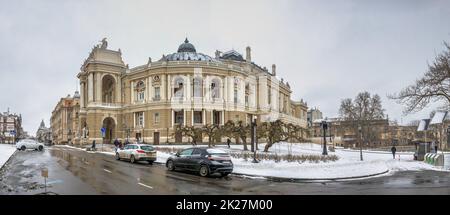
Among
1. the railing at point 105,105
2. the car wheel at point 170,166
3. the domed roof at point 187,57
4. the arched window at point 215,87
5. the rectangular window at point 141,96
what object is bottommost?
the car wheel at point 170,166

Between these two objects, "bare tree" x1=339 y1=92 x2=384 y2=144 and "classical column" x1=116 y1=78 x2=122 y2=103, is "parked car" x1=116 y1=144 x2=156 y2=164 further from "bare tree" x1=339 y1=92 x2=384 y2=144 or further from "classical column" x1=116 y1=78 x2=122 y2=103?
"bare tree" x1=339 y1=92 x2=384 y2=144

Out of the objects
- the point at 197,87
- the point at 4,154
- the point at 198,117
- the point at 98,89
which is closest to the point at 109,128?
the point at 98,89

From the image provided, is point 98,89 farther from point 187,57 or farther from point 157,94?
point 187,57

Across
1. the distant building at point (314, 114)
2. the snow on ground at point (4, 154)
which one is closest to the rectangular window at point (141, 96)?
the snow on ground at point (4, 154)

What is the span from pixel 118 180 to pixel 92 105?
57.6 metres

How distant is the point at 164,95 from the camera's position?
62.4m

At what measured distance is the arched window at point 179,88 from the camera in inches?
2468

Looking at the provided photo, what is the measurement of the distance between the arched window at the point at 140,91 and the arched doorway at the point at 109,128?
832 cm

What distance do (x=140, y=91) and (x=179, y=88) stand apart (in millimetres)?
9094

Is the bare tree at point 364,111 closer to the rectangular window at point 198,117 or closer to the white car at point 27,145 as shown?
the rectangular window at point 198,117
